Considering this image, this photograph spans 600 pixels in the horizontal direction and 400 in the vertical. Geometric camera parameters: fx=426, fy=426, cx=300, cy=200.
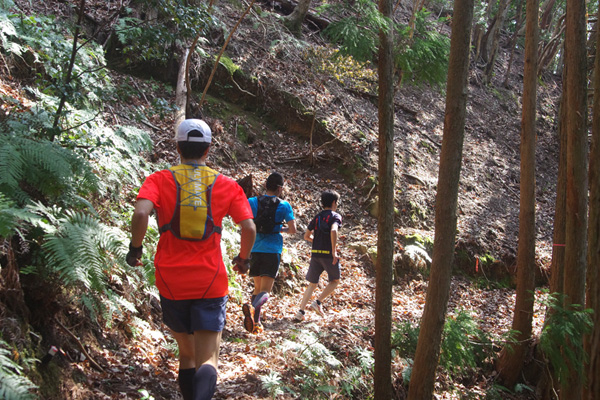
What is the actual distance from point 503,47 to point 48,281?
112ft

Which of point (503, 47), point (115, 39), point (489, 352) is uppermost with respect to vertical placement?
point (503, 47)

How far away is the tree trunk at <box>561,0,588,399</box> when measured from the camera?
6309 millimetres

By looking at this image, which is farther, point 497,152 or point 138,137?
point 497,152

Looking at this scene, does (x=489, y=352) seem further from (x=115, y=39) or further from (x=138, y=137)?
(x=115, y=39)

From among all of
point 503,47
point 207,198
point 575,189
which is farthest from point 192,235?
point 503,47

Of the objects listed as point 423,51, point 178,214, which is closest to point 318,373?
point 178,214

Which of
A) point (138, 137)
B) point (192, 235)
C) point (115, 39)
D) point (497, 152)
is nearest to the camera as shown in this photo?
point (192, 235)

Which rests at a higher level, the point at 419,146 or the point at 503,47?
the point at 503,47

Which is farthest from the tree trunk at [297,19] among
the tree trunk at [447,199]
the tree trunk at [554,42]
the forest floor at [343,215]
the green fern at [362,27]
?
the tree trunk at [447,199]

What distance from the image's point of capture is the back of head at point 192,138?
328 centimetres

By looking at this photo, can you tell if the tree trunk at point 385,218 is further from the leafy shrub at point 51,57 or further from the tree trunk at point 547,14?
the tree trunk at point 547,14

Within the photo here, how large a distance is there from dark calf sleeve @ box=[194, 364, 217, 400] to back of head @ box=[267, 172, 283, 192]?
324cm

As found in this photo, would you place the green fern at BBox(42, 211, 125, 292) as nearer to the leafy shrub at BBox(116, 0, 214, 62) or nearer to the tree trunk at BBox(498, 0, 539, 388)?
the leafy shrub at BBox(116, 0, 214, 62)

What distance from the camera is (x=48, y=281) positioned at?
3.54m
